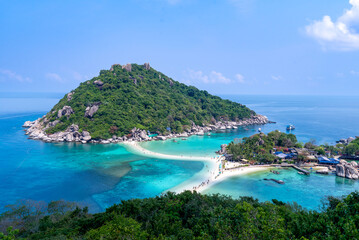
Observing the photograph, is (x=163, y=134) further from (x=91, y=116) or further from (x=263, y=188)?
(x=263, y=188)

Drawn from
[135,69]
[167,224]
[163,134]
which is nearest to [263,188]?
[167,224]

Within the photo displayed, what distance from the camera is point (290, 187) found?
28828 millimetres

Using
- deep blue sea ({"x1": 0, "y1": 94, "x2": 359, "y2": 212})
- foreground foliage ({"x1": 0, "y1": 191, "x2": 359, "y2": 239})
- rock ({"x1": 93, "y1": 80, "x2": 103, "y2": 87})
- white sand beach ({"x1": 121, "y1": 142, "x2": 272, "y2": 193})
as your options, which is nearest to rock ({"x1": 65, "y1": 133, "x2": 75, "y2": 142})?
deep blue sea ({"x1": 0, "y1": 94, "x2": 359, "y2": 212})

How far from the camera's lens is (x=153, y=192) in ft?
89.2

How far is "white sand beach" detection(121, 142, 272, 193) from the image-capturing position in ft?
95.0

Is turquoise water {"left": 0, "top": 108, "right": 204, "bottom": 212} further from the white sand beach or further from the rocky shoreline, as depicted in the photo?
the rocky shoreline

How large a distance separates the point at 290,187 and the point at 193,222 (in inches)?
772

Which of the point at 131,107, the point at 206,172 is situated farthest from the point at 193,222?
the point at 131,107

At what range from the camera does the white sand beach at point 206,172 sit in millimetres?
28944

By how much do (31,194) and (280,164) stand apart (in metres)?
A: 37.1

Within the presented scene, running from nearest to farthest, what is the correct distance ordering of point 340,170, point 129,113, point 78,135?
point 340,170, point 78,135, point 129,113

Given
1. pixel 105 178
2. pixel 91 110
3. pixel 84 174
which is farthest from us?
pixel 91 110

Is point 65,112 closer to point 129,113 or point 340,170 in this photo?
point 129,113

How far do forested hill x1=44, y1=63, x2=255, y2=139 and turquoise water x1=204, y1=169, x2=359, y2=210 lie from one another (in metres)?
35.0
